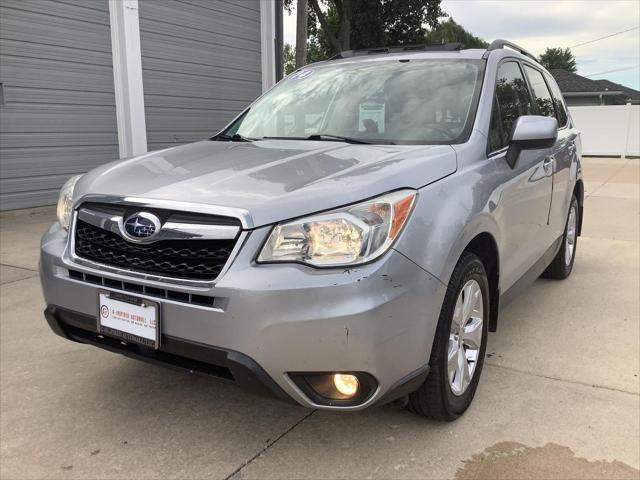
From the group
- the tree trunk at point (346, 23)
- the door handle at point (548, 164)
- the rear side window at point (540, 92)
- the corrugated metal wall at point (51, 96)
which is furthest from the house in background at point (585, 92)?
the door handle at point (548, 164)

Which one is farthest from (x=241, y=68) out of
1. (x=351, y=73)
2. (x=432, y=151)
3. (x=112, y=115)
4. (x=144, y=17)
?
(x=432, y=151)

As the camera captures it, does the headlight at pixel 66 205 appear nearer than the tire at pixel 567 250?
Yes

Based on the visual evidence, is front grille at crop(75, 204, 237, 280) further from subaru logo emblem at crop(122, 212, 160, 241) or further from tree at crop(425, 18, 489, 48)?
tree at crop(425, 18, 489, 48)

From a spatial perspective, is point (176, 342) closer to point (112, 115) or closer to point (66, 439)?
point (66, 439)

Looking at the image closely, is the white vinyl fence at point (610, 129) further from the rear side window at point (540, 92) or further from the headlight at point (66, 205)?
the headlight at point (66, 205)

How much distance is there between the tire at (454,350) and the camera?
7.84 feet

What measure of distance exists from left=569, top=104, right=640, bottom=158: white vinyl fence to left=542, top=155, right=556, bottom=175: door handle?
66.7ft

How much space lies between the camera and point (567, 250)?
16.7 feet

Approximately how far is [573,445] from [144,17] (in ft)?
32.6

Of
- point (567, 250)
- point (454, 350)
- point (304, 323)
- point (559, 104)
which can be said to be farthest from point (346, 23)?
point (304, 323)

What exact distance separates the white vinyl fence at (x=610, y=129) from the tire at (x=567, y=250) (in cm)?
1895

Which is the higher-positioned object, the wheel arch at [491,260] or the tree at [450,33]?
the tree at [450,33]

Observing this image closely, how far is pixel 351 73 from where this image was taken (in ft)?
12.0

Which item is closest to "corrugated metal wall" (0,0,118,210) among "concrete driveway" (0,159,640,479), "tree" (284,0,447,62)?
"concrete driveway" (0,159,640,479)
